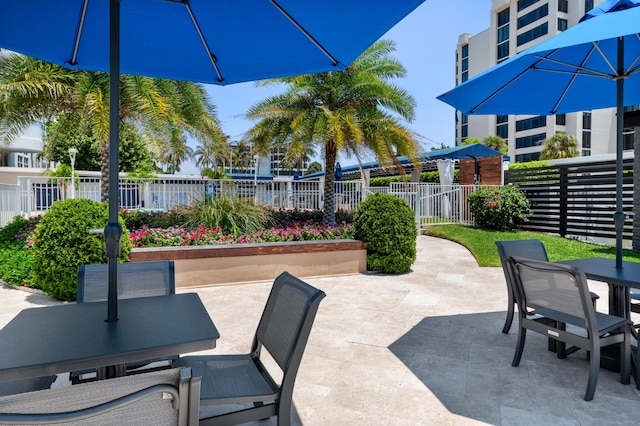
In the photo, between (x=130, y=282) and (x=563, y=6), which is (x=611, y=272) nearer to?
(x=130, y=282)

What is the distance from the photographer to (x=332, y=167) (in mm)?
9258

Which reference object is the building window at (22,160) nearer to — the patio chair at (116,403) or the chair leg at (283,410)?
the chair leg at (283,410)

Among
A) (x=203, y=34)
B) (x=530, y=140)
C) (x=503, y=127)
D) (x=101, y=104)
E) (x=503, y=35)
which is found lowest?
(x=203, y=34)

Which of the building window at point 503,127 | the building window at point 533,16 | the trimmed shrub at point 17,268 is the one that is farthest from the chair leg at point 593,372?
the building window at point 503,127

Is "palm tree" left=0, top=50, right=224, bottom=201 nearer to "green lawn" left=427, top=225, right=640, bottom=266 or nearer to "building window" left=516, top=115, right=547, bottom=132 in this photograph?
"green lawn" left=427, top=225, right=640, bottom=266

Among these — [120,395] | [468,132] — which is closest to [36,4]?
[120,395]

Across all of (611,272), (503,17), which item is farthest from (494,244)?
(503,17)

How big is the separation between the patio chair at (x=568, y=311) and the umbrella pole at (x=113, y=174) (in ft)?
9.11

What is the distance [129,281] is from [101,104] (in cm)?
519

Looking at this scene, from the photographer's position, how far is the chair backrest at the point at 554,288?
271 cm

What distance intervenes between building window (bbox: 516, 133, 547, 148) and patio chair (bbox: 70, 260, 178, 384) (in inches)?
1931

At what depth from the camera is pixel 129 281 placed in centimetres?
271

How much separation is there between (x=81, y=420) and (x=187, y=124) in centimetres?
822

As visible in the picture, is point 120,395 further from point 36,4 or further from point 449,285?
point 449,285
